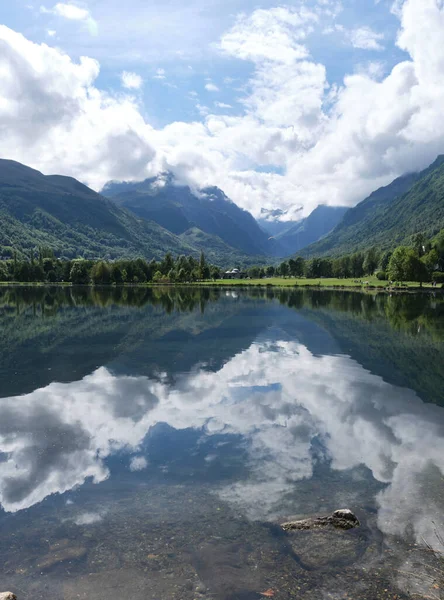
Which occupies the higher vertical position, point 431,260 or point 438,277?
point 431,260

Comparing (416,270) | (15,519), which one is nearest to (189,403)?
(15,519)

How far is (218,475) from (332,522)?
5.46 meters

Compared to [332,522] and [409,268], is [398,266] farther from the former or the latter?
[332,522]

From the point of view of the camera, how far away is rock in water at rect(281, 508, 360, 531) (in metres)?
14.7

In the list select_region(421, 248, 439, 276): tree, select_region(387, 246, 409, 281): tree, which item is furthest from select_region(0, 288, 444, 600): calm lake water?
select_region(421, 248, 439, 276): tree

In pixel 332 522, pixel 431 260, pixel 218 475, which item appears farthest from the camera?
pixel 431 260

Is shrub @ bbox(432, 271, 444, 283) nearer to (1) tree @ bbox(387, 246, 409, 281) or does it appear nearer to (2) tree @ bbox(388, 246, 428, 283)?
(2) tree @ bbox(388, 246, 428, 283)

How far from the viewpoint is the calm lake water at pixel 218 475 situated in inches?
490

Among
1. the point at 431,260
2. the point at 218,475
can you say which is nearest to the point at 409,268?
the point at 431,260

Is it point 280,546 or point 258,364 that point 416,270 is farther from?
point 280,546

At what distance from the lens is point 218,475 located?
18688 mm

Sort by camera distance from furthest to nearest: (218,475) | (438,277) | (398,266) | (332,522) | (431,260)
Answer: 1. (431,260)
2. (438,277)
3. (398,266)
4. (218,475)
5. (332,522)

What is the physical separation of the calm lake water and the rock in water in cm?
28

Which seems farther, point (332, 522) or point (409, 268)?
point (409, 268)
